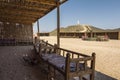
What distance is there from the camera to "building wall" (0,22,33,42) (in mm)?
14891

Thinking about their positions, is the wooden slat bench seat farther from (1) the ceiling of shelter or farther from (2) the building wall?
(1) the ceiling of shelter

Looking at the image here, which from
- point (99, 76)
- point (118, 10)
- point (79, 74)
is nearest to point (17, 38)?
point (99, 76)

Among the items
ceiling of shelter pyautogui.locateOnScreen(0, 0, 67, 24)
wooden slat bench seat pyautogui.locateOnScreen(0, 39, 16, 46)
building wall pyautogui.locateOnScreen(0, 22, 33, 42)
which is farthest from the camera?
building wall pyautogui.locateOnScreen(0, 22, 33, 42)

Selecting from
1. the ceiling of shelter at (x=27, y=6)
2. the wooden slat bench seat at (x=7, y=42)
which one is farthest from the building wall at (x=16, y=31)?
the ceiling of shelter at (x=27, y=6)

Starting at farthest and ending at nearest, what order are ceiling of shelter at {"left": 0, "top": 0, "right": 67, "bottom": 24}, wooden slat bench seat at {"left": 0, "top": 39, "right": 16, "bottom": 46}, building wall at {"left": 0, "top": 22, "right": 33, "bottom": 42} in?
building wall at {"left": 0, "top": 22, "right": 33, "bottom": 42}, wooden slat bench seat at {"left": 0, "top": 39, "right": 16, "bottom": 46}, ceiling of shelter at {"left": 0, "top": 0, "right": 67, "bottom": 24}

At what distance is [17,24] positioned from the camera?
15703mm

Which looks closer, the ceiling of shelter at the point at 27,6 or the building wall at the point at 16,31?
the ceiling of shelter at the point at 27,6

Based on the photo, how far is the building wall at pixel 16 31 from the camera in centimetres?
1489

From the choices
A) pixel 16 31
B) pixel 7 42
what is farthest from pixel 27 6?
pixel 16 31

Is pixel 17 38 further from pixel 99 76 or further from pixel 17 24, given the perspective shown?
pixel 99 76

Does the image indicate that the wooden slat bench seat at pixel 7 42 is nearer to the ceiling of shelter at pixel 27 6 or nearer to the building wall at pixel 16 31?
the building wall at pixel 16 31

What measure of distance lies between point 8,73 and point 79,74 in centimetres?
306

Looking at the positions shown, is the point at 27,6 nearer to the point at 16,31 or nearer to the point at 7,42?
the point at 7,42

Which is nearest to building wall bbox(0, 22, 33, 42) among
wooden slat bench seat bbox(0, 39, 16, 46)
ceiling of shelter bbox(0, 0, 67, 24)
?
wooden slat bench seat bbox(0, 39, 16, 46)
